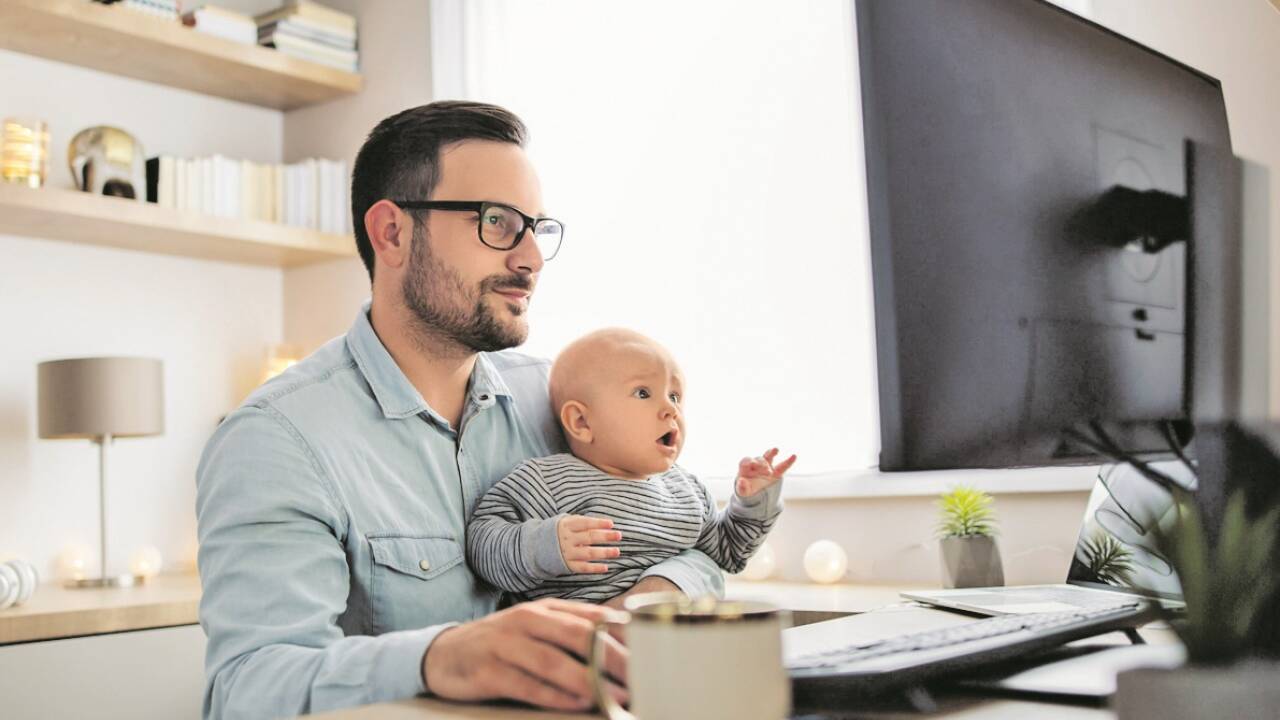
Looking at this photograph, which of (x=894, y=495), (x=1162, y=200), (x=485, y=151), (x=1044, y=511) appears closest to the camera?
(x=1162, y=200)

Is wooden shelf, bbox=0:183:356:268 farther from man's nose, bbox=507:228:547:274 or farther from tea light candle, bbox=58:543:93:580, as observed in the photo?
man's nose, bbox=507:228:547:274

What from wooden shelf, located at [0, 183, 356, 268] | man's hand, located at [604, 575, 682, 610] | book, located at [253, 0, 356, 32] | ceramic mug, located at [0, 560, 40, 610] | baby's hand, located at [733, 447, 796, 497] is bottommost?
ceramic mug, located at [0, 560, 40, 610]

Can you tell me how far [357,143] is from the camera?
338 centimetres

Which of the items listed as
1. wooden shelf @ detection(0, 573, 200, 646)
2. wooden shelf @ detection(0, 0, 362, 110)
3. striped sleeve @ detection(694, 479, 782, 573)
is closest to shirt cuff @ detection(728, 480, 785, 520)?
striped sleeve @ detection(694, 479, 782, 573)

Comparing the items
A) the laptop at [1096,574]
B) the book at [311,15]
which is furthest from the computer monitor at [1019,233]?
the book at [311,15]

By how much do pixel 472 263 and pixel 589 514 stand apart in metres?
0.38

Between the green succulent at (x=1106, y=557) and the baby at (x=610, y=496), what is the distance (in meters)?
0.39

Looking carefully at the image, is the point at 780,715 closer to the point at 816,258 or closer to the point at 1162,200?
the point at 1162,200

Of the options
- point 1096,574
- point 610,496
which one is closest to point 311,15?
point 610,496

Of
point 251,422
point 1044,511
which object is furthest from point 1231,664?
point 1044,511

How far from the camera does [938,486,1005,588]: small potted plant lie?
1891 millimetres

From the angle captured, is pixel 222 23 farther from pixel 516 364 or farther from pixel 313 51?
pixel 516 364

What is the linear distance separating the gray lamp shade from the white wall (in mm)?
241

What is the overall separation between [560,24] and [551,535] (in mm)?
2075
